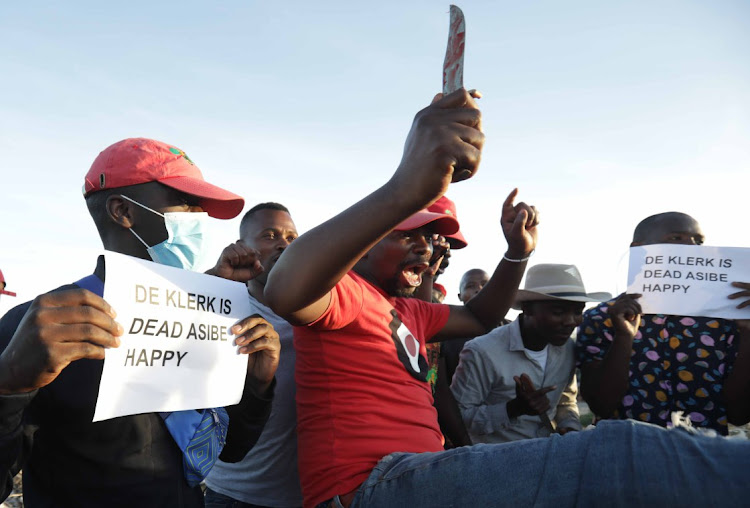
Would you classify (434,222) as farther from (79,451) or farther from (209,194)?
(79,451)

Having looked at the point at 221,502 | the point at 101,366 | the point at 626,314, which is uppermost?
the point at 626,314

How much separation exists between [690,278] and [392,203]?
2.88 m

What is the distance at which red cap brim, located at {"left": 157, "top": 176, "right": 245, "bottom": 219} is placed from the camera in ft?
8.07

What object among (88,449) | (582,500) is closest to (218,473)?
(88,449)

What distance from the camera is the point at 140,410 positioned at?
1783 mm

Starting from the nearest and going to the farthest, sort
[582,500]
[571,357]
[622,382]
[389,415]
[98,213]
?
1. [582,500]
2. [389,415]
3. [98,213]
4. [622,382]
5. [571,357]

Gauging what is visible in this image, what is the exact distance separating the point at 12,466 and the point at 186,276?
0.79 meters

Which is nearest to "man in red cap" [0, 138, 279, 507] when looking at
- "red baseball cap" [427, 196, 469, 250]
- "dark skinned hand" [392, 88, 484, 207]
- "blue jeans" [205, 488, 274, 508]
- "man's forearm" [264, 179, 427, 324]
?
"man's forearm" [264, 179, 427, 324]

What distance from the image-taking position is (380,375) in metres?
2.33

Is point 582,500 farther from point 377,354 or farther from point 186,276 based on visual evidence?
point 186,276

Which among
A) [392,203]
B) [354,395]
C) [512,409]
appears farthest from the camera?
[512,409]

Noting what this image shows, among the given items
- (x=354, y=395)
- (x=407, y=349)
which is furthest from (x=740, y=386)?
(x=354, y=395)

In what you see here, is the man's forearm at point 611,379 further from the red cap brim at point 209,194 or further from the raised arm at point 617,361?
the red cap brim at point 209,194

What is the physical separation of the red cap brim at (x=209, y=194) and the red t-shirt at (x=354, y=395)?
72 cm
